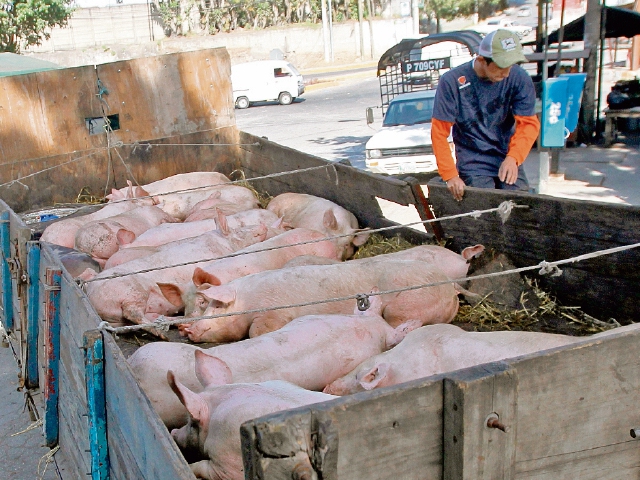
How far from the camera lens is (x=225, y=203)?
6.52 metres

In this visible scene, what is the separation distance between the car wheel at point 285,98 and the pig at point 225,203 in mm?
23812

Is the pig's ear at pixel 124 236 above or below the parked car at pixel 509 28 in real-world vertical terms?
below

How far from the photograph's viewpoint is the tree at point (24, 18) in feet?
104

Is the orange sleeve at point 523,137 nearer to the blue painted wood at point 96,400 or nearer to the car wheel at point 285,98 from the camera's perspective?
the blue painted wood at point 96,400

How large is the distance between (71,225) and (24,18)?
30.1 m

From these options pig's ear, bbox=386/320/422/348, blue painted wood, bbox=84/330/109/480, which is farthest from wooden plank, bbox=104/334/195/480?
pig's ear, bbox=386/320/422/348

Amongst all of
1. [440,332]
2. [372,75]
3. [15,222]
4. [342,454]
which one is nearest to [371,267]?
[440,332]

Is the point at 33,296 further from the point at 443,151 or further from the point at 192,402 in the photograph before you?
the point at 443,151

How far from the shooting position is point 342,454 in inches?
64.7

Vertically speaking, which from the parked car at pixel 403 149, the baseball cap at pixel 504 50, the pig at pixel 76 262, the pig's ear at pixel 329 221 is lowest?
the parked car at pixel 403 149

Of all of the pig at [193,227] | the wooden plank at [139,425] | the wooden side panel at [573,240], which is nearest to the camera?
the wooden plank at [139,425]

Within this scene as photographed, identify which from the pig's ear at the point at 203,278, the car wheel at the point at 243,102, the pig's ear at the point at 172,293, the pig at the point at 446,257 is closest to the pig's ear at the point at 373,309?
the pig at the point at 446,257

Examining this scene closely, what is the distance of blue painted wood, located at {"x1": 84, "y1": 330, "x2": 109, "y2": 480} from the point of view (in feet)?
8.81

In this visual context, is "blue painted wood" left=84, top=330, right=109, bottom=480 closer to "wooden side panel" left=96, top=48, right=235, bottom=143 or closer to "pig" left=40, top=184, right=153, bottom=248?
"pig" left=40, top=184, right=153, bottom=248
